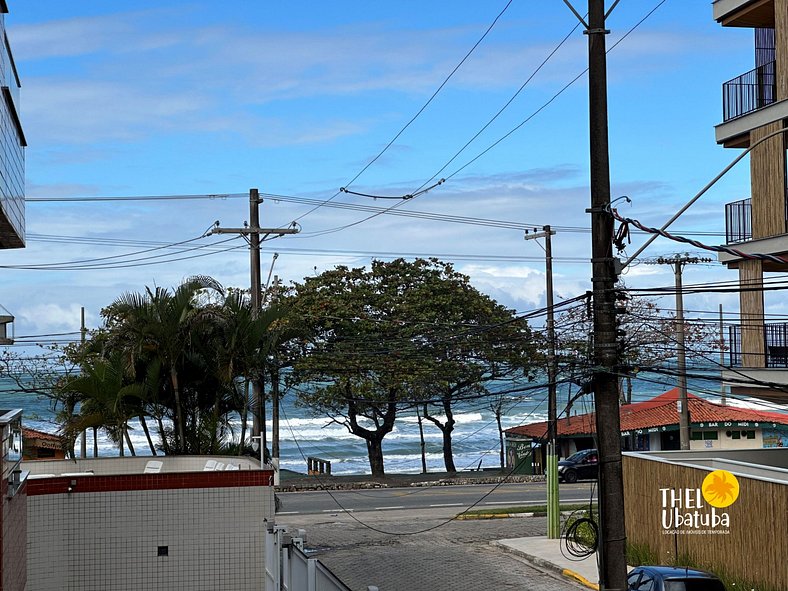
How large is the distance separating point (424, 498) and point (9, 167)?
28.5 m

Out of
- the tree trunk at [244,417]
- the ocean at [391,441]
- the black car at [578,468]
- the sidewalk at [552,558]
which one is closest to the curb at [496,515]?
the sidewalk at [552,558]

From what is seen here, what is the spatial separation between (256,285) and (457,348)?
18.1 metres

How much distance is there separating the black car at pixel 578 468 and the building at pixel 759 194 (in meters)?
18.3

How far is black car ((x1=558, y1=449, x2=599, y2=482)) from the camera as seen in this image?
42.6 meters

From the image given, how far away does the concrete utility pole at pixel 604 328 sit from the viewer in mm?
11938

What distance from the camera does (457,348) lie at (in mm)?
46375

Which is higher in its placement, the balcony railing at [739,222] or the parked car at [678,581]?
the balcony railing at [739,222]

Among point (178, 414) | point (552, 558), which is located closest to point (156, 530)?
point (178, 414)

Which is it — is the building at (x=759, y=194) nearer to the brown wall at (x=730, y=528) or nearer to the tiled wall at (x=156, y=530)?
the brown wall at (x=730, y=528)

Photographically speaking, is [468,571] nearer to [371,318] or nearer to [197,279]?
[197,279]

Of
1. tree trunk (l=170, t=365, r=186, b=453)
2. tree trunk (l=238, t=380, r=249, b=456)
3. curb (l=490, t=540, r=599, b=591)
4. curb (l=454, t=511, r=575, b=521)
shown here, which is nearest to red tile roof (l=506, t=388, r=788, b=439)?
curb (l=454, t=511, r=575, b=521)

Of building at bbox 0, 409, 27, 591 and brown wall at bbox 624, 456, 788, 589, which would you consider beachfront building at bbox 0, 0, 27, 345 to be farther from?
brown wall at bbox 624, 456, 788, 589

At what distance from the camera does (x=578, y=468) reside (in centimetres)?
4272

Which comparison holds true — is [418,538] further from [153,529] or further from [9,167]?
[9,167]
